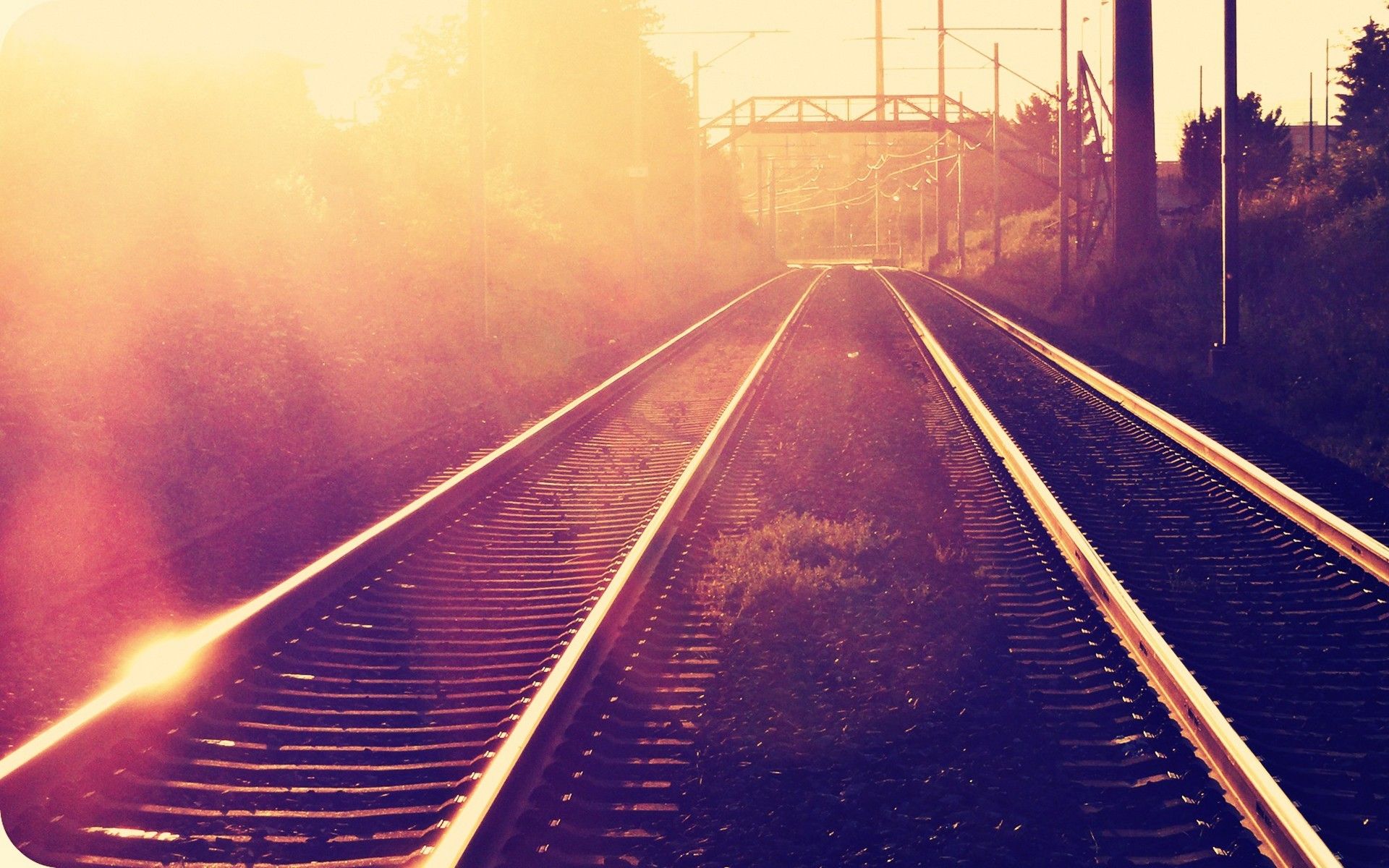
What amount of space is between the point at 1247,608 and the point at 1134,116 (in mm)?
21625

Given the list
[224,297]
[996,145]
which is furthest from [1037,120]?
[224,297]

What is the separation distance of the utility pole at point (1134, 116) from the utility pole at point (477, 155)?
1329 centimetres

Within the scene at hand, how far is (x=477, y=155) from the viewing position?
19.1 metres

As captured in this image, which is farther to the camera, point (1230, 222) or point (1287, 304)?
point (1287, 304)

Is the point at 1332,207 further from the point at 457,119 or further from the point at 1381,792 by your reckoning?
the point at 1381,792

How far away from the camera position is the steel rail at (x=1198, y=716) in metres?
3.59

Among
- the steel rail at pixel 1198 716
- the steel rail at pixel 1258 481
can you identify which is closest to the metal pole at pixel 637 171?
the steel rail at pixel 1258 481

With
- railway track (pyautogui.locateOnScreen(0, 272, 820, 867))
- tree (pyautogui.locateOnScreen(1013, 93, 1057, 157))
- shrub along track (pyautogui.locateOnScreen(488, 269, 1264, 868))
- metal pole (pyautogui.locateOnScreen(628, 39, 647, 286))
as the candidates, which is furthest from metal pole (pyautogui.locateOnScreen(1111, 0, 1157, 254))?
→ tree (pyautogui.locateOnScreen(1013, 93, 1057, 157))

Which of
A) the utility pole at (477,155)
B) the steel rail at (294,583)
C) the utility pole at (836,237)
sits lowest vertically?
the steel rail at (294,583)

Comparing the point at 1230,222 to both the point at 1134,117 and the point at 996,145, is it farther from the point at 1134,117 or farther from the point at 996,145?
the point at 996,145

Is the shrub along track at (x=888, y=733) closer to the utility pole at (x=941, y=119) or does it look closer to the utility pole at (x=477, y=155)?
the utility pole at (x=477, y=155)

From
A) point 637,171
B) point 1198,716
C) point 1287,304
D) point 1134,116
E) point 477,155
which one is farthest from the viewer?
point 637,171

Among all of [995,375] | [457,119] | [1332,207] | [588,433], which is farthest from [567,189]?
[588,433]

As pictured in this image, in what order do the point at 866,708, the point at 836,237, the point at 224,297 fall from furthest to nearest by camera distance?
the point at 836,237, the point at 224,297, the point at 866,708
